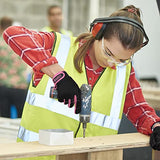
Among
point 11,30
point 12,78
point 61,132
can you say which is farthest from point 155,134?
point 12,78

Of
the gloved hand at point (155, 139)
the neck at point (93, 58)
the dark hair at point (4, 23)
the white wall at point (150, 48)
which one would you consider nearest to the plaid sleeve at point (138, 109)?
the gloved hand at point (155, 139)

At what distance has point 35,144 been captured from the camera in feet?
6.63

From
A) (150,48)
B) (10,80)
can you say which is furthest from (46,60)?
(10,80)

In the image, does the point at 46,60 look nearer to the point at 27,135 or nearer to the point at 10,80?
the point at 27,135

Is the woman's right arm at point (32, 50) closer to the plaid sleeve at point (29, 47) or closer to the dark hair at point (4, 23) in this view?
the plaid sleeve at point (29, 47)

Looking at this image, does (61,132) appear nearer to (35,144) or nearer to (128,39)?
(35,144)

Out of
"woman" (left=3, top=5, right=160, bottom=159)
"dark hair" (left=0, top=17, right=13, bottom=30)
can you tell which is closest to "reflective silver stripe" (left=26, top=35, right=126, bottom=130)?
"woman" (left=3, top=5, right=160, bottom=159)

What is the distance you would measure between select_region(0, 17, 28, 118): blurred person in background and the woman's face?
3.72m

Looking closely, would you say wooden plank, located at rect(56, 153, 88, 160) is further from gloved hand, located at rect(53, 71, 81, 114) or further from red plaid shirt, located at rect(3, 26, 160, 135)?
red plaid shirt, located at rect(3, 26, 160, 135)

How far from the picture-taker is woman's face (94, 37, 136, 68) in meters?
2.29

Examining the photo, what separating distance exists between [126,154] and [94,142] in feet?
4.31

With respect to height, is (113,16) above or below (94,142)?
above

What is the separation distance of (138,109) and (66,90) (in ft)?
2.25

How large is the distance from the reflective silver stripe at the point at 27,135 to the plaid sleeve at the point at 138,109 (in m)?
0.59
